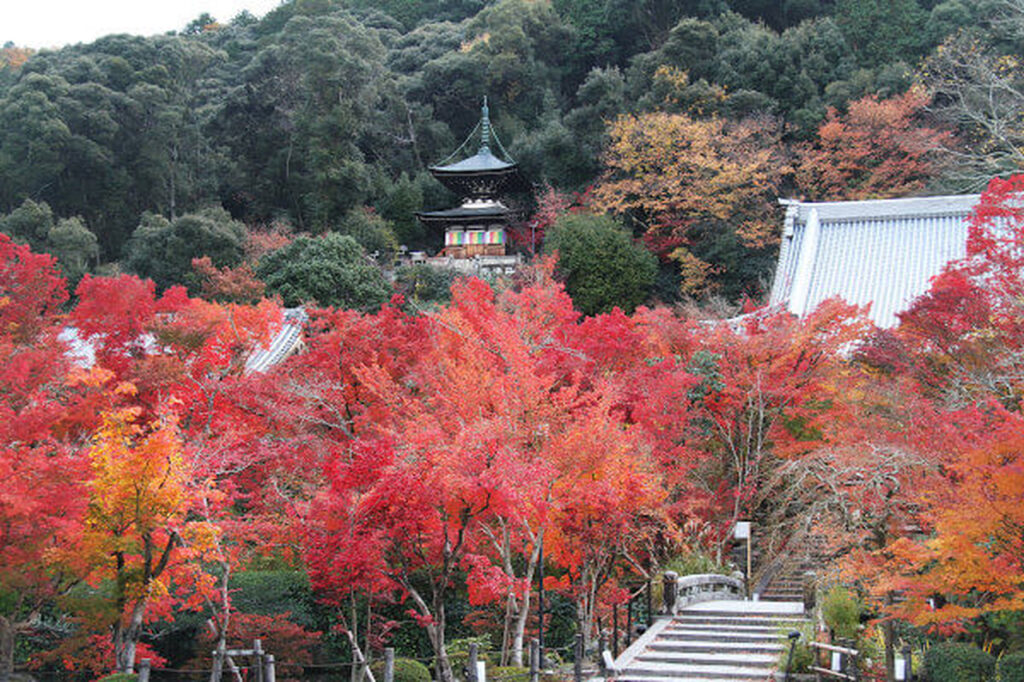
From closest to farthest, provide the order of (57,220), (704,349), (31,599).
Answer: (31,599) → (704,349) → (57,220)

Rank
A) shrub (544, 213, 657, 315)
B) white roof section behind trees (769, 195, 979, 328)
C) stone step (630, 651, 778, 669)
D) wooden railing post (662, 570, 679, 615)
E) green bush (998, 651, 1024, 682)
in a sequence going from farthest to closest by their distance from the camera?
shrub (544, 213, 657, 315) < white roof section behind trees (769, 195, 979, 328) < wooden railing post (662, 570, 679, 615) < stone step (630, 651, 778, 669) < green bush (998, 651, 1024, 682)

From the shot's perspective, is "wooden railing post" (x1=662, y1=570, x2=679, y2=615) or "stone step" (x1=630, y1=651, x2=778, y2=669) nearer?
"stone step" (x1=630, y1=651, x2=778, y2=669)

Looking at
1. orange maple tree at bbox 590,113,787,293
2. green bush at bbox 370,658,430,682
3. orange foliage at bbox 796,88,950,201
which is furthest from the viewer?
orange foliage at bbox 796,88,950,201

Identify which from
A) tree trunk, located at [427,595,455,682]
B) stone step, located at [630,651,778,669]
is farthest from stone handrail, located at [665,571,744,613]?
tree trunk, located at [427,595,455,682]

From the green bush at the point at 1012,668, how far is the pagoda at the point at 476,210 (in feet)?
92.8

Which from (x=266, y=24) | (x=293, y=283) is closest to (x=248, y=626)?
(x=293, y=283)

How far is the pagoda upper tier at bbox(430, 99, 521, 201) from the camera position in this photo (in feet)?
126

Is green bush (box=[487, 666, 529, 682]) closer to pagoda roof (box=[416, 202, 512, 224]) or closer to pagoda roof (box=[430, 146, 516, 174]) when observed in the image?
pagoda roof (box=[416, 202, 512, 224])

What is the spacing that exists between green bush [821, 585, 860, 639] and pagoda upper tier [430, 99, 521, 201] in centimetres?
2839

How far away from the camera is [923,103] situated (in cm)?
3281

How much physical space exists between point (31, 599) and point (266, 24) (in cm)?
4791

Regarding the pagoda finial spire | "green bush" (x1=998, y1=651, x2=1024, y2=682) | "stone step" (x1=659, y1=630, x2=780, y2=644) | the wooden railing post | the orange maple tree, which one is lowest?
"stone step" (x1=659, y1=630, x2=780, y2=644)

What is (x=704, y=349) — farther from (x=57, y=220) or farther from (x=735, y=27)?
(x=57, y=220)

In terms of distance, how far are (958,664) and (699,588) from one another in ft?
17.9
